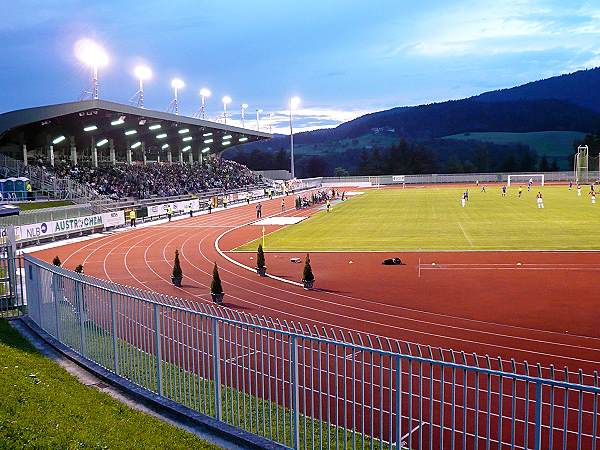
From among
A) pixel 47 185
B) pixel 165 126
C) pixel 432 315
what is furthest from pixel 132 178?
pixel 432 315

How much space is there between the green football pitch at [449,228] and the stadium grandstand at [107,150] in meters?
18.8

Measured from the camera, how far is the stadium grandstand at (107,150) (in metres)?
46.5

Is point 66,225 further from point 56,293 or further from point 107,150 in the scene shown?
point 107,150

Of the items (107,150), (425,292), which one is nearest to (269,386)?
(425,292)

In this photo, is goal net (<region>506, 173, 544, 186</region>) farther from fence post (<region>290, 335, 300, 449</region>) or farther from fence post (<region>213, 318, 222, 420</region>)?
fence post (<region>290, 335, 300, 449</region>)

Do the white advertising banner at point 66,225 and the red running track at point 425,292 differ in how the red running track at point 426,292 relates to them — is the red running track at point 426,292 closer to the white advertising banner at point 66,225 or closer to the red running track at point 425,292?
the red running track at point 425,292

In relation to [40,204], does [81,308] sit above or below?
below

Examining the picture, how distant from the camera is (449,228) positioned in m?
38.9

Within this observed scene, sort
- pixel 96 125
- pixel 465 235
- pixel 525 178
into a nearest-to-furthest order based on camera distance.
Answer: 1. pixel 465 235
2. pixel 96 125
3. pixel 525 178

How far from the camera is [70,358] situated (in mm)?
11070

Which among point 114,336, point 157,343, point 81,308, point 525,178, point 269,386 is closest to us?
point 269,386

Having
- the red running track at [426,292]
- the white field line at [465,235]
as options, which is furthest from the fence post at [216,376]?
the white field line at [465,235]

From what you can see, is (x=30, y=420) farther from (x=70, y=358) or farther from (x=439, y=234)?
(x=439, y=234)

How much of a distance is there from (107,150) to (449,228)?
44.2 metres
